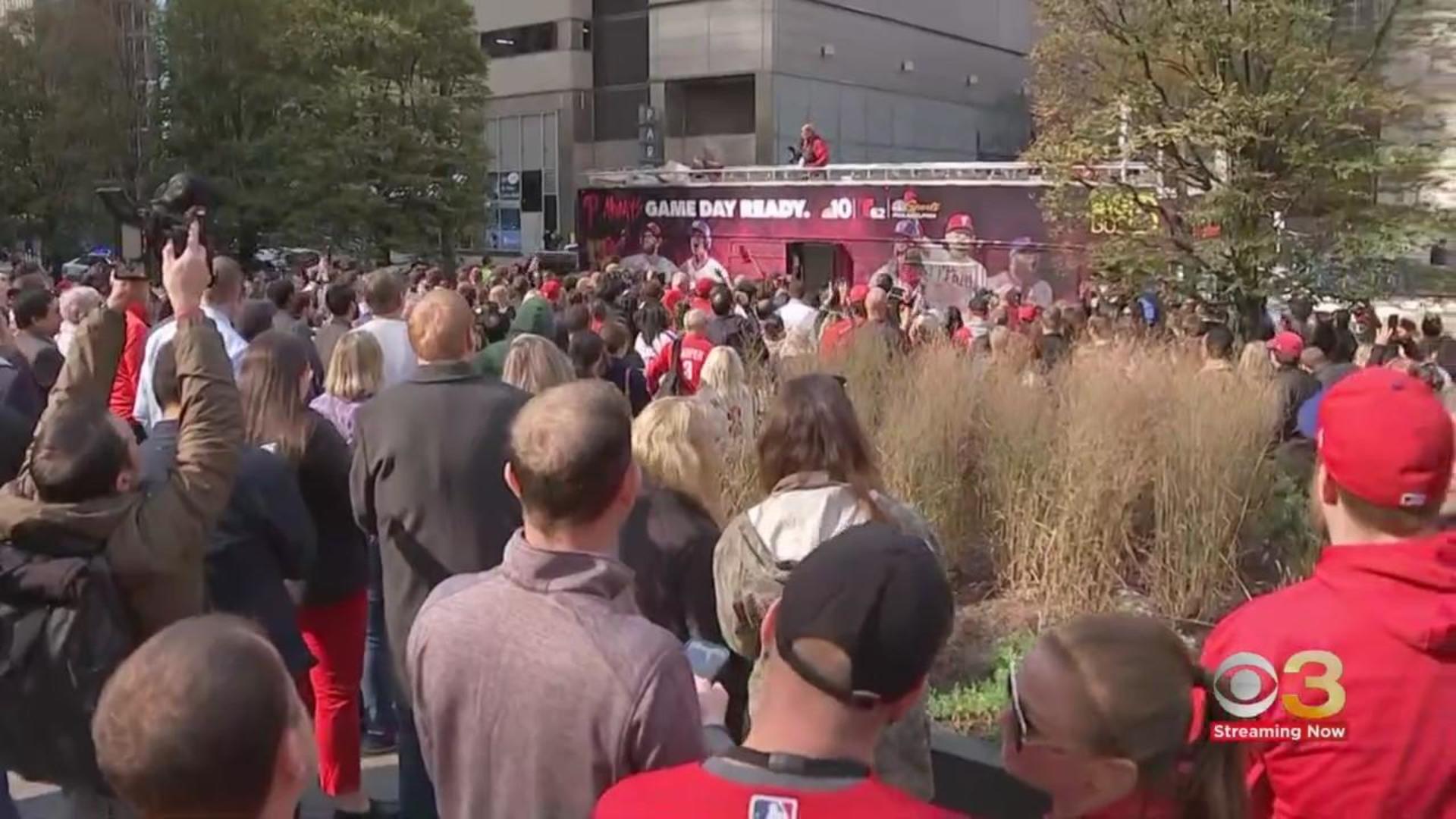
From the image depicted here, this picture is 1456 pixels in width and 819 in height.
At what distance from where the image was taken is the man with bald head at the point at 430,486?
425 cm

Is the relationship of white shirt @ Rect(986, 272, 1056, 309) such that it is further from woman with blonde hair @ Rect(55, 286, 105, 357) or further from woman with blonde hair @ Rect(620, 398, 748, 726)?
woman with blonde hair @ Rect(620, 398, 748, 726)

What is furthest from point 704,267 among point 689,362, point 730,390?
point 730,390

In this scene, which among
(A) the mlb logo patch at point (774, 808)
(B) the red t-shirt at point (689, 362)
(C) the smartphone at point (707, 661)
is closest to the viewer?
(A) the mlb logo patch at point (774, 808)

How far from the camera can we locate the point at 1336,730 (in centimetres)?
221

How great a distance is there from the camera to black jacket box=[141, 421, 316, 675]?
416 centimetres

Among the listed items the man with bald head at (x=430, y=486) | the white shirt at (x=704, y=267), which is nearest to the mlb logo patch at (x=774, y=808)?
the man with bald head at (x=430, y=486)

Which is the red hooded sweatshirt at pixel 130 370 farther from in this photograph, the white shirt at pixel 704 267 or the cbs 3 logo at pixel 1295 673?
the white shirt at pixel 704 267

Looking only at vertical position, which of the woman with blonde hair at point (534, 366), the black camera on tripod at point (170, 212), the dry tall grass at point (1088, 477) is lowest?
the dry tall grass at point (1088, 477)

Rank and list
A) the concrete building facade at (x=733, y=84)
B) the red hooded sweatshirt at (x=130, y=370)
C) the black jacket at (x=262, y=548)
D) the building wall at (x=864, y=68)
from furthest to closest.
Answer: the concrete building facade at (x=733, y=84) < the building wall at (x=864, y=68) < the red hooded sweatshirt at (x=130, y=370) < the black jacket at (x=262, y=548)

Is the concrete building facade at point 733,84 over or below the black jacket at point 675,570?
over

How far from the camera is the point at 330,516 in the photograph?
4.89 meters

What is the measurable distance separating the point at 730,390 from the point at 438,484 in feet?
9.10

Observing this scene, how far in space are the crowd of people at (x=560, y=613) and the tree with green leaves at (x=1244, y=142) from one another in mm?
7855

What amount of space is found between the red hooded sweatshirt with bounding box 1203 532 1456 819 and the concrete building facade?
41170 millimetres
